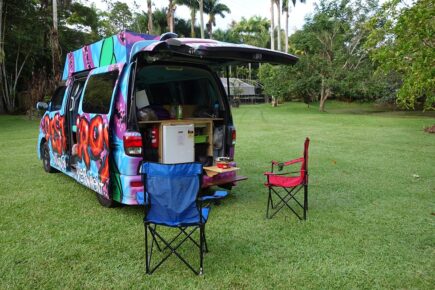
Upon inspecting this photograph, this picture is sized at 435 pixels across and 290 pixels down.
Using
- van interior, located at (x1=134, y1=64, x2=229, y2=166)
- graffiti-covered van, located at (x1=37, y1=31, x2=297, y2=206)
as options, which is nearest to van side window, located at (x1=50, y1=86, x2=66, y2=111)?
graffiti-covered van, located at (x1=37, y1=31, x2=297, y2=206)

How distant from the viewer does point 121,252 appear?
138 inches

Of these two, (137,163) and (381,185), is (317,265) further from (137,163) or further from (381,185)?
(381,185)

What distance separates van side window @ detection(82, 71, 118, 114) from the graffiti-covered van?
0.01 meters

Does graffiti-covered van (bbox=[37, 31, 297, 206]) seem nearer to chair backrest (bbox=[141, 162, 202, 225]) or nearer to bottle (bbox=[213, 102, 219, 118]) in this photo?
bottle (bbox=[213, 102, 219, 118])

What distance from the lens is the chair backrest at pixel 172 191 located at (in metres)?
3.10

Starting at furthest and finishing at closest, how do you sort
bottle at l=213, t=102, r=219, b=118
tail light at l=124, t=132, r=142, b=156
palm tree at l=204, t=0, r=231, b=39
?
palm tree at l=204, t=0, r=231, b=39
bottle at l=213, t=102, r=219, b=118
tail light at l=124, t=132, r=142, b=156

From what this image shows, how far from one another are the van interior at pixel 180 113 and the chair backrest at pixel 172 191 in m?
1.60

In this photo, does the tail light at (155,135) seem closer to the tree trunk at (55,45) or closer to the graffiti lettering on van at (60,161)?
the graffiti lettering on van at (60,161)

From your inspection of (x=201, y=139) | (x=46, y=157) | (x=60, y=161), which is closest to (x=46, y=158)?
(x=46, y=157)

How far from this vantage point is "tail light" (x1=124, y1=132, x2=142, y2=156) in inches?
165

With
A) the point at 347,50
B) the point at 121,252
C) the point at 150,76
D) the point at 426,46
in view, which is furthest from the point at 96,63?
the point at 347,50

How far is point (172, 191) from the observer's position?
122 inches

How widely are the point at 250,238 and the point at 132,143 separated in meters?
1.65

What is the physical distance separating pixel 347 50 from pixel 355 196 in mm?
22509
